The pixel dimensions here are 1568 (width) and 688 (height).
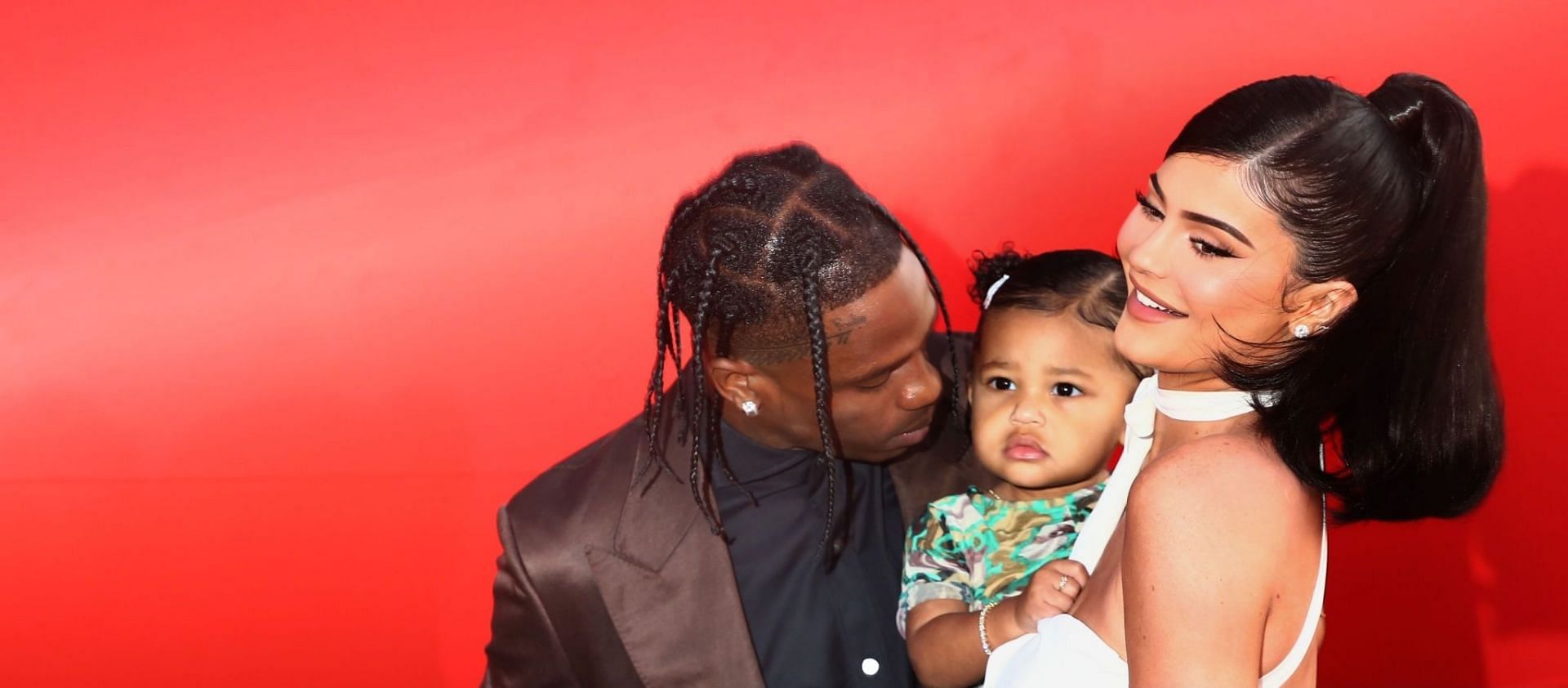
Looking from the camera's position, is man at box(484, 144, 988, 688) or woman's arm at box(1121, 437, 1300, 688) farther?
man at box(484, 144, 988, 688)

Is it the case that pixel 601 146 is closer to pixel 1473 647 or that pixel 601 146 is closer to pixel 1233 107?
pixel 1233 107

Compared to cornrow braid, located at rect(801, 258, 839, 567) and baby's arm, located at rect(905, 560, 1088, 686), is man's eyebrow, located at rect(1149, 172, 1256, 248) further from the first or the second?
cornrow braid, located at rect(801, 258, 839, 567)

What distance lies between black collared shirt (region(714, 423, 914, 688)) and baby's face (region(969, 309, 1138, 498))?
302mm

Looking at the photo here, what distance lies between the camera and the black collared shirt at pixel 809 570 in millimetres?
2154

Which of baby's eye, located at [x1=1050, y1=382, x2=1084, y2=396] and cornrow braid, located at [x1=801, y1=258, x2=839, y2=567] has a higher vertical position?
cornrow braid, located at [x1=801, y1=258, x2=839, y2=567]

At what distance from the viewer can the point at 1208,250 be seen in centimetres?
137

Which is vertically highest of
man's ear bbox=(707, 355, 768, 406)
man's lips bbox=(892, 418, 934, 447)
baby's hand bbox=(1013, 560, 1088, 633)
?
man's ear bbox=(707, 355, 768, 406)

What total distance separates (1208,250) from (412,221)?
70.2 inches

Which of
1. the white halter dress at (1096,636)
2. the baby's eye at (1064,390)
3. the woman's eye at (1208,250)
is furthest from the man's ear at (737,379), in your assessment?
the woman's eye at (1208,250)

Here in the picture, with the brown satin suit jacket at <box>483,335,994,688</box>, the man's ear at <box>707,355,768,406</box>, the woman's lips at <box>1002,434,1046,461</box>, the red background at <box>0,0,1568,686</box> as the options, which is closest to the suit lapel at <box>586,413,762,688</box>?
the brown satin suit jacket at <box>483,335,994,688</box>

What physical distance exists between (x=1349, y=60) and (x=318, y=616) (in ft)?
8.11

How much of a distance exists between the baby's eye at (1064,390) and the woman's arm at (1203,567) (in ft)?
2.36

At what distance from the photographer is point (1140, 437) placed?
1616 mm

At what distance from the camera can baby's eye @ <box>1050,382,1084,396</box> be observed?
6.68 ft
